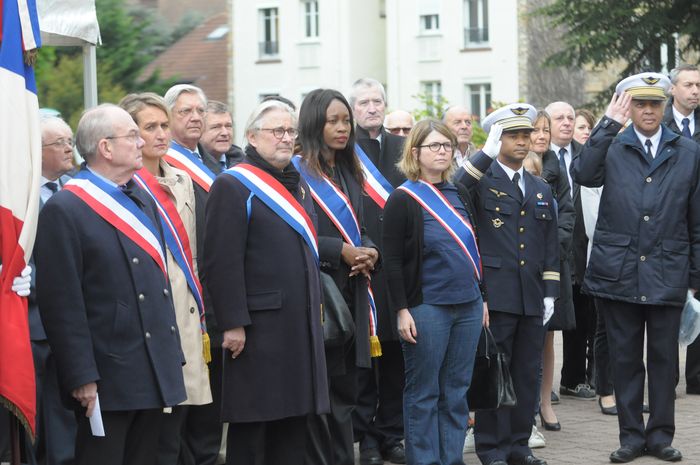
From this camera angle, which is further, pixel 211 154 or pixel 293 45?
pixel 293 45

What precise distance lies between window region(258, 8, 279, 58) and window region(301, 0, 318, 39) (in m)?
1.56

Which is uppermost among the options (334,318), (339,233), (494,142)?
(494,142)

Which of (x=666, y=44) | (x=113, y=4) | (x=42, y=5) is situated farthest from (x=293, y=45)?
(x=42, y=5)

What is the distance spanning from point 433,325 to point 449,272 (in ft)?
1.01

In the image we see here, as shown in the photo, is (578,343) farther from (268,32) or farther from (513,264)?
(268,32)

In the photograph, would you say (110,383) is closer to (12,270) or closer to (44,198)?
(12,270)

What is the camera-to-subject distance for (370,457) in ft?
28.1

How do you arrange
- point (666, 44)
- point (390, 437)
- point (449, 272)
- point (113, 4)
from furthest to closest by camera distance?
point (113, 4) < point (666, 44) < point (390, 437) < point (449, 272)

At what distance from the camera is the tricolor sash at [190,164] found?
8070 mm

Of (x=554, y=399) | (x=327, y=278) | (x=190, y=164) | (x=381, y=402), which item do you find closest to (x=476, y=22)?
(x=554, y=399)

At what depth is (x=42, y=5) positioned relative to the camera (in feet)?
28.8

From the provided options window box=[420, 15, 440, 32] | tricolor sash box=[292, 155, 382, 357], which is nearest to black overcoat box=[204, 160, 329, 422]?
tricolor sash box=[292, 155, 382, 357]

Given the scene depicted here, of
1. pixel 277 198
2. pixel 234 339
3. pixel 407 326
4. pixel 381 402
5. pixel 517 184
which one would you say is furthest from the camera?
pixel 381 402

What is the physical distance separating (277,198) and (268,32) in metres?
48.0
